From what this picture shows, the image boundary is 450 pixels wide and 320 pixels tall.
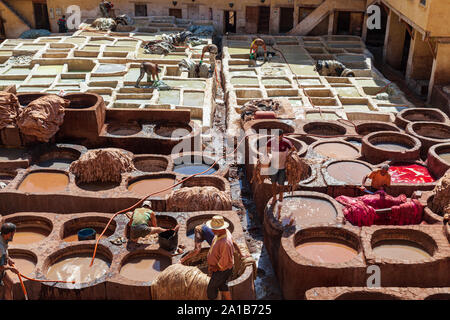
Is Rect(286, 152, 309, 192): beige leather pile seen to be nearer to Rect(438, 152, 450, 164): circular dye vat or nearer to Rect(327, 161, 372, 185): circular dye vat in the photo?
Rect(327, 161, 372, 185): circular dye vat

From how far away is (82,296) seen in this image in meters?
8.32

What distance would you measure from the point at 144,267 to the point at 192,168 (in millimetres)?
4215

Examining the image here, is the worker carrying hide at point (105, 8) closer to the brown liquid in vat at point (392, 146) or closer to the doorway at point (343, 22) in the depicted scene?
the doorway at point (343, 22)

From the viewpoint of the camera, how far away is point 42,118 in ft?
40.8

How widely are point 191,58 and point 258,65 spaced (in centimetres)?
294

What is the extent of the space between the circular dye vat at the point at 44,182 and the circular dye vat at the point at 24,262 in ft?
8.02

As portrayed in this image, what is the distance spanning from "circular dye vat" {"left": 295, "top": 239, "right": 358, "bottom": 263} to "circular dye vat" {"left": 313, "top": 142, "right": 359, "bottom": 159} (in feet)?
13.0

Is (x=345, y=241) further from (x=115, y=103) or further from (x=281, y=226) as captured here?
(x=115, y=103)

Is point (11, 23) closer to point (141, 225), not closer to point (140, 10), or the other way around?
point (140, 10)

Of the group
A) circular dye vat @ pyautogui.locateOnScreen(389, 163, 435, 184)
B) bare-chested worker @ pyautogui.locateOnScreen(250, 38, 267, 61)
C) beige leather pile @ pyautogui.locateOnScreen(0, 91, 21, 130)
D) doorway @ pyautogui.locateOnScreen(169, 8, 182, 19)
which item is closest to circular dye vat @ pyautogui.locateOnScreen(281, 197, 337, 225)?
circular dye vat @ pyautogui.locateOnScreen(389, 163, 435, 184)

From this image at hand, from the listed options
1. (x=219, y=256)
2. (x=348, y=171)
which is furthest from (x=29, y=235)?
(x=348, y=171)

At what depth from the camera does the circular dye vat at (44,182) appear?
455 inches

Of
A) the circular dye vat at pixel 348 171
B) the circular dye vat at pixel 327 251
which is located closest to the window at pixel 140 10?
the circular dye vat at pixel 348 171

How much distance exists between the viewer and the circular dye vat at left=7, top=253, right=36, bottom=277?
8898 mm
